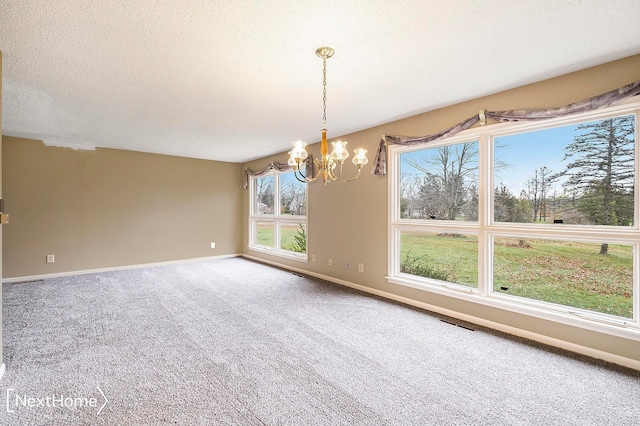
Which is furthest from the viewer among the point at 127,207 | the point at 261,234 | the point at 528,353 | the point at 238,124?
the point at 261,234

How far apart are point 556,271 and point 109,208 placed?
272 inches

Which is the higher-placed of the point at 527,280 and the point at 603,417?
the point at 527,280

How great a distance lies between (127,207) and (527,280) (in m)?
6.57

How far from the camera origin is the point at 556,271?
274cm

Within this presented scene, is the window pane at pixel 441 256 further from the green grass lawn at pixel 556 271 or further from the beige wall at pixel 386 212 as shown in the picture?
the beige wall at pixel 386 212

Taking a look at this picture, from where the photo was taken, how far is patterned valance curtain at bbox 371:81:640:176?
2225 mm

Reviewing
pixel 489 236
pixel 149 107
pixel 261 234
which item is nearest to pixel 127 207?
pixel 261 234

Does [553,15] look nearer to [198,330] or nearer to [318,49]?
[318,49]

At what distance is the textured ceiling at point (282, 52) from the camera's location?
5.63 feet

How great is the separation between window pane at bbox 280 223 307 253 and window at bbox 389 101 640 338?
7.56 feet

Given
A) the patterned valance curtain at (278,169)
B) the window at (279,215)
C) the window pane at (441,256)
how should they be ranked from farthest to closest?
1. the window at (279,215)
2. the patterned valance curtain at (278,169)
3. the window pane at (441,256)

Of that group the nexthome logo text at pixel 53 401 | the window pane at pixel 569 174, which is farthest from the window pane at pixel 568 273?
the nexthome logo text at pixel 53 401

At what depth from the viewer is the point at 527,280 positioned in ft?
9.50

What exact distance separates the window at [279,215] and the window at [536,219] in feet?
7.73
